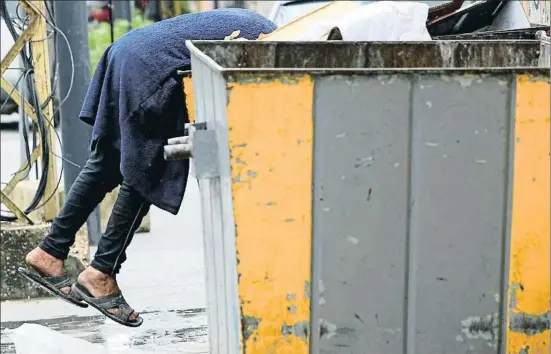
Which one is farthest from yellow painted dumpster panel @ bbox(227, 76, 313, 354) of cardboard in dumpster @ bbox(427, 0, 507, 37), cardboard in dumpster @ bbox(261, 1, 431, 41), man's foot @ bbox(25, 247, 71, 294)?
cardboard in dumpster @ bbox(427, 0, 507, 37)

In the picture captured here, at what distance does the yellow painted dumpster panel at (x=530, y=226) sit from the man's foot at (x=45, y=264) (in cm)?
225

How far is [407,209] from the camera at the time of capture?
2.77m

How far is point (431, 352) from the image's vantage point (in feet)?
9.34

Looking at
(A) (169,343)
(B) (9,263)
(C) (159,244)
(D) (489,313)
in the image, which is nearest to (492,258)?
(D) (489,313)

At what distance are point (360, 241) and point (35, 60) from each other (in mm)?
3352

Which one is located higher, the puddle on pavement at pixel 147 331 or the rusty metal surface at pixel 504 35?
the rusty metal surface at pixel 504 35

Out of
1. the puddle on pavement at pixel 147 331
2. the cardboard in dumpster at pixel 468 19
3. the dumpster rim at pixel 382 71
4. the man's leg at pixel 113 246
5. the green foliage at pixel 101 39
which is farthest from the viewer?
the green foliage at pixel 101 39

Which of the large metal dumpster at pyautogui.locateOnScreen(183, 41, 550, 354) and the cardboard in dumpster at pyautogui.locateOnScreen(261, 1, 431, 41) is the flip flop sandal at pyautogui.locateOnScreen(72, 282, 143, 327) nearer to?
the cardboard in dumpster at pyautogui.locateOnScreen(261, 1, 431, 41)

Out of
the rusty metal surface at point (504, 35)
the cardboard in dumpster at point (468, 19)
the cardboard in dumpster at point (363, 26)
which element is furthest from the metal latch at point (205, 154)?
the cardboard in dumpster at point (468, 19)

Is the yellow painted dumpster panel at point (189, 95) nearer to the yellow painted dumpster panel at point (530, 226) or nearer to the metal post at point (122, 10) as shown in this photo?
the yellow painted dumpster panel at point (530, 226)

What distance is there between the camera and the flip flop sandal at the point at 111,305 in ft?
14.0

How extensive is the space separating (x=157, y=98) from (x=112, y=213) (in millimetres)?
578

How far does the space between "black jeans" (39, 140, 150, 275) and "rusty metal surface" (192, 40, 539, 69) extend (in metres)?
0.98

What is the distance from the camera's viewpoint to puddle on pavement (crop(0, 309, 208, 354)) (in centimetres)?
436
